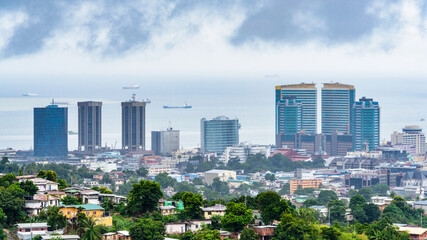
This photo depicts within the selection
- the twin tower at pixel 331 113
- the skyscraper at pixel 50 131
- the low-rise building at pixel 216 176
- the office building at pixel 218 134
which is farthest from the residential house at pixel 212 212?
the twin tower at pixel 331 113

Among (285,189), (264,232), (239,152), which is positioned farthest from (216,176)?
(264,232)

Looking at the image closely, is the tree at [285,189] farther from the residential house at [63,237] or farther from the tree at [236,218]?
the residential house at [63,237]

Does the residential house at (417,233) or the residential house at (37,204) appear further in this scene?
the residential house at (417,233)

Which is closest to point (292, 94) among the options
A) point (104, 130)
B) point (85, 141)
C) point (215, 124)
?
point (215, 124)

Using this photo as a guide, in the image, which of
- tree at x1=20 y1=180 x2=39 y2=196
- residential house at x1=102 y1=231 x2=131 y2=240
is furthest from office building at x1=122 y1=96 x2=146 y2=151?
residential house at x1=102 y1=231 x2=131 y2=240

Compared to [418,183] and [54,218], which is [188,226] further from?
[418,183]

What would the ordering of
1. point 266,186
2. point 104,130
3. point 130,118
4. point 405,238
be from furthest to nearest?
point 104,130
point 130,118
point 266,186
point 405,238
